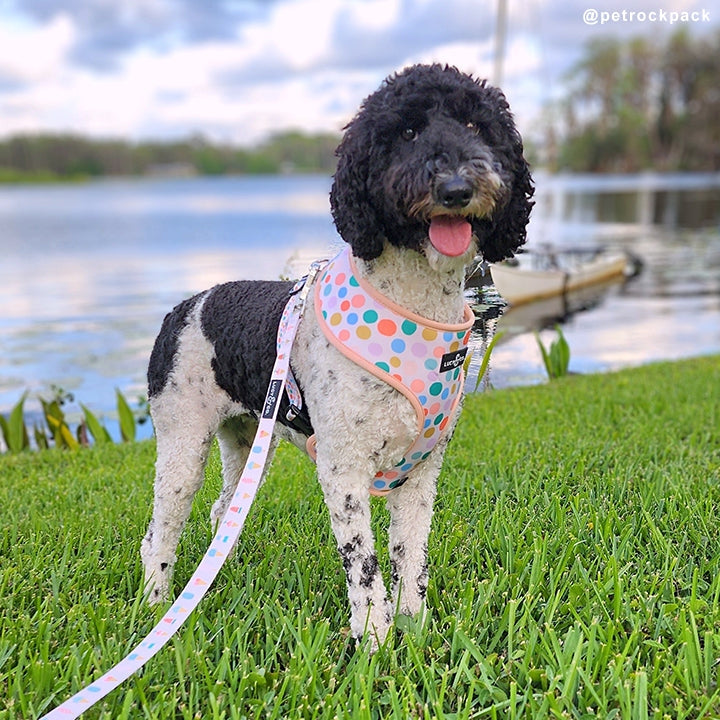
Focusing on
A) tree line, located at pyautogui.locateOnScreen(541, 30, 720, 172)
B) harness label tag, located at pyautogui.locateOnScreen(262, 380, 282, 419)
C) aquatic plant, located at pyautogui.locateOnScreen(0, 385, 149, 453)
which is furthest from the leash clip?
tree line, located at pyautogui.locateOnScreen(541, 30, 720, 172)

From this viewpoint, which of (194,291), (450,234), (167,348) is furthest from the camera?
(194,291)

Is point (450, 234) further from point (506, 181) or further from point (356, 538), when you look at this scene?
point (356, 538)

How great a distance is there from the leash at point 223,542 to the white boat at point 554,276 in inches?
436

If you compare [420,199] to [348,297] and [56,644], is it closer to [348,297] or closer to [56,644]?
[348,297]

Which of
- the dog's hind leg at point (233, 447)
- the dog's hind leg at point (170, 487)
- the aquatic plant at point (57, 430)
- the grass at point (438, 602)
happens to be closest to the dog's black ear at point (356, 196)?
the dog's hind leg at point (170, 487)

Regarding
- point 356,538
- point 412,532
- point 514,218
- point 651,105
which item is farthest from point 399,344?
point 651,105

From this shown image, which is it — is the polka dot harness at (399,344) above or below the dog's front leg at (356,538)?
above

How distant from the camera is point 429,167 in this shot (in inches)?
88.0

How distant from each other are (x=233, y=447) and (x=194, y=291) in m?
15.7

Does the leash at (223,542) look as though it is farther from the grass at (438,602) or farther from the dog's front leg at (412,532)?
the dog's front leg at (412,532)

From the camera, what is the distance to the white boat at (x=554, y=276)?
16297mm

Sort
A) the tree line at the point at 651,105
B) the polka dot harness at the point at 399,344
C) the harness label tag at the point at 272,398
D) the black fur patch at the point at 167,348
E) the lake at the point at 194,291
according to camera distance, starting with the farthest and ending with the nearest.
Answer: the tree line at the point at 651,105
the lake at the point at 194,291
the black fur patch at the point at 167,348
the harness label tag at the point at 272,398
the polka dot harness at the point at 399,344

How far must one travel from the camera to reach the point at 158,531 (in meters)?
3.31

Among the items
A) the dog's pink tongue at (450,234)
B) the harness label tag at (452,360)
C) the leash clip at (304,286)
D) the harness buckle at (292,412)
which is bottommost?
the harness buckle at (292,412)
